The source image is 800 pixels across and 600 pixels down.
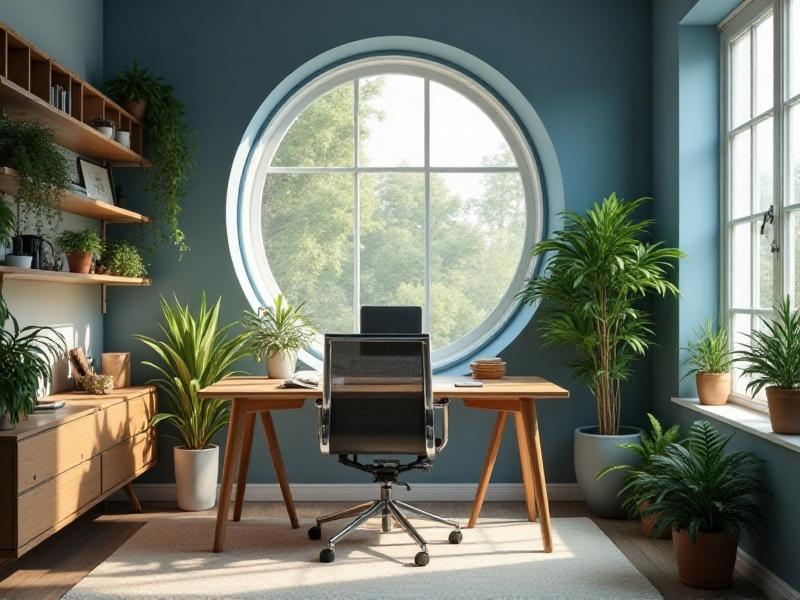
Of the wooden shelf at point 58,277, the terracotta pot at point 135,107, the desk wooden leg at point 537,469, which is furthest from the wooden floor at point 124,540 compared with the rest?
the terracotta pot at point 135,107

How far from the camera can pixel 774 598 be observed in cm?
324

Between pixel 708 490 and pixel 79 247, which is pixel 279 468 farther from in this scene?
pixel 708 490

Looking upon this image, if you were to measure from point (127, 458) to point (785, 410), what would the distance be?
3.15 meters

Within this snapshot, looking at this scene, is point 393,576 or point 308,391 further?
point 308,391

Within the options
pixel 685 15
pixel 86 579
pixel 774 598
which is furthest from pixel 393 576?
pixel 685 15

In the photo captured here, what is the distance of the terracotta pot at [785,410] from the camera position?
10.5 ft

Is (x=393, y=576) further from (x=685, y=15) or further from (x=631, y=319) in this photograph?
(x=685, y=15)

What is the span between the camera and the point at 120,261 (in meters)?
4.58

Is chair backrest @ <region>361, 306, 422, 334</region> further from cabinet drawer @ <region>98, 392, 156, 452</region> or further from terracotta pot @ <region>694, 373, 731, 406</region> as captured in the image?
terracotta pot @ <region>694, 373, 731, 406</region>

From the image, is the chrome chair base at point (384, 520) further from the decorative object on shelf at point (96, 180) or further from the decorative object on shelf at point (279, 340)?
the decorative object on shelf at point (96, 180)

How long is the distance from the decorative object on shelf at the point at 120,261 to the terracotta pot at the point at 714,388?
10.1ft

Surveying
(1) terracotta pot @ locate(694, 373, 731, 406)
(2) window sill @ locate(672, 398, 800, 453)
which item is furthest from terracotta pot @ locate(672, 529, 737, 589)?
(1) terracotta pot @ locate(694, 373, 731, 406)

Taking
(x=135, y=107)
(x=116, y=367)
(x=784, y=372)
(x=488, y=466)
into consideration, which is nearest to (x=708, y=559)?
(x=784, y=372)

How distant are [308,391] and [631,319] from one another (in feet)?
6.32
